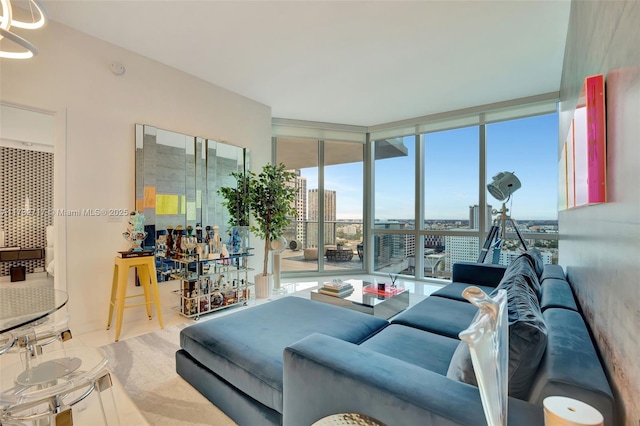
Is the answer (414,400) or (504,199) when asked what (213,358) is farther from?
(504,199)

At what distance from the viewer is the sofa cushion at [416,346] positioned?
143cm

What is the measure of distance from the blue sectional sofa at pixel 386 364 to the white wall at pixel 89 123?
5.30ft

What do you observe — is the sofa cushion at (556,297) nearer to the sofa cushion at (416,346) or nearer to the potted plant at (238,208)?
the sofa cushion at (416,346)

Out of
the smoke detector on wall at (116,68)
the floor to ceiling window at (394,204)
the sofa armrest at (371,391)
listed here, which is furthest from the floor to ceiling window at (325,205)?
the sofa armrest at (371,391)

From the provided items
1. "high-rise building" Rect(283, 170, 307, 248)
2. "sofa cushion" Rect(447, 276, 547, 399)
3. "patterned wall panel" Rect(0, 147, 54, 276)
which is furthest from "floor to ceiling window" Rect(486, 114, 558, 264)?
"patterned wall panel" Rect(0, 147, 54, 276)

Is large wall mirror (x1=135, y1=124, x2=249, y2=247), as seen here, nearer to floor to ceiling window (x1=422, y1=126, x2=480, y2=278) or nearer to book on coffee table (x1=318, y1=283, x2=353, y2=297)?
book on coffee table (x1=318, y1=283, x2=353, y2=297)

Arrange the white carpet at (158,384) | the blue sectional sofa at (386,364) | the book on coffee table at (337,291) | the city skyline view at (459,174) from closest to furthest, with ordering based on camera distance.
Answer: the blue sectional sofa at (386,364), the white carpet at (158,384), the book on coffee table at (337,291), the city skyline view at (459,174)

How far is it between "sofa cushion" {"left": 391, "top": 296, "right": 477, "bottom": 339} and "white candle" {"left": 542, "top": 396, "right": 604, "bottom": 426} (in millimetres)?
1257

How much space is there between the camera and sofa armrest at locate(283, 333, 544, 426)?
81cm

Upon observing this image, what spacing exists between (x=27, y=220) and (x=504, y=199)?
307 inches

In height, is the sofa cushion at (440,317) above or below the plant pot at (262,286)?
above

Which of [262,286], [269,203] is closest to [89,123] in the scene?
[269,203]

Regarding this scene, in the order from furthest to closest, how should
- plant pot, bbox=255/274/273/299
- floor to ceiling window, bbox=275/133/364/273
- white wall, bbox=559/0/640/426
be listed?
1. floor to ceiling window, bbox=275/133/364/273
2. plant pot, bbox=255/274/273/299
3. white wall, bbox=559/0/640/426

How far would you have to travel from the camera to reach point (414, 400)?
866 millimetres
